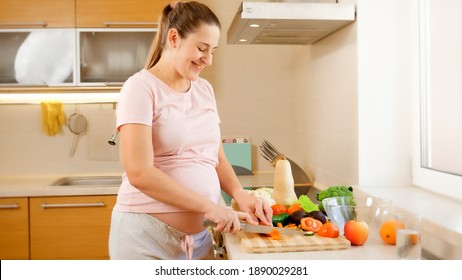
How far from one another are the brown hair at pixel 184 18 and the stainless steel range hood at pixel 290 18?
0.51 meters

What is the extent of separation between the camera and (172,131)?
1157 mm

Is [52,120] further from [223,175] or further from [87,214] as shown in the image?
[223,175]

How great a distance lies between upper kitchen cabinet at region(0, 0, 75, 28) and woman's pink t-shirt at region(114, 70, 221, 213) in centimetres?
143

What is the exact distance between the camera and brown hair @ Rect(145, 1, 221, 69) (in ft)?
3.77

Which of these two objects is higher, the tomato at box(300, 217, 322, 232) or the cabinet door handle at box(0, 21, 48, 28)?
the cabinet door handle at box(0, 21, 48, 28)

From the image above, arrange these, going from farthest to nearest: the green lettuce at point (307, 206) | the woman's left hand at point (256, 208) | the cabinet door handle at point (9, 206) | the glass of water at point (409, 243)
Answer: the cabinet door handle at point (9, 206) → the green lettuce at point (307, 206) → the woman's left hand at point (256, 208) → the glass of water at point (409, 243)

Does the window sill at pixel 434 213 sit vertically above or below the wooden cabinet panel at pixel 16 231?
above

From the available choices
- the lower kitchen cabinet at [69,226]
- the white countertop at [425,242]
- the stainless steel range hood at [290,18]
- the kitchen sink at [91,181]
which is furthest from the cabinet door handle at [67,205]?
the white countertop at [425,242]

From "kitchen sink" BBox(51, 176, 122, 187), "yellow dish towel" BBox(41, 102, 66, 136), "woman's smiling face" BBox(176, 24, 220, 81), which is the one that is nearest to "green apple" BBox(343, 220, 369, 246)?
"woman's smiling face" BBox(176, 24, 220, 81)

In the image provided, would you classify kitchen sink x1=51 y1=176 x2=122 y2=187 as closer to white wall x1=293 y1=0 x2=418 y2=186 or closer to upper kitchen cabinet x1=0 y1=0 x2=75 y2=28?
upper kitchen cabinet x1=0 y1=0 x2=75 y2=28

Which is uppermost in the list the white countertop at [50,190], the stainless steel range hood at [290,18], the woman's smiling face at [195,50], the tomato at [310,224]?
the stainless steel range hood at [290,18]

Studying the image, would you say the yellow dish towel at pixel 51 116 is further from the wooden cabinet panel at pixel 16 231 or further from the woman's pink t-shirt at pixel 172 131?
the woman's pink t-shirt at pixel 172 131

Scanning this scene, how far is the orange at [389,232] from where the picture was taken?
1.10 meters

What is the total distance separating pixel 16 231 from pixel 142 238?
1348mm
